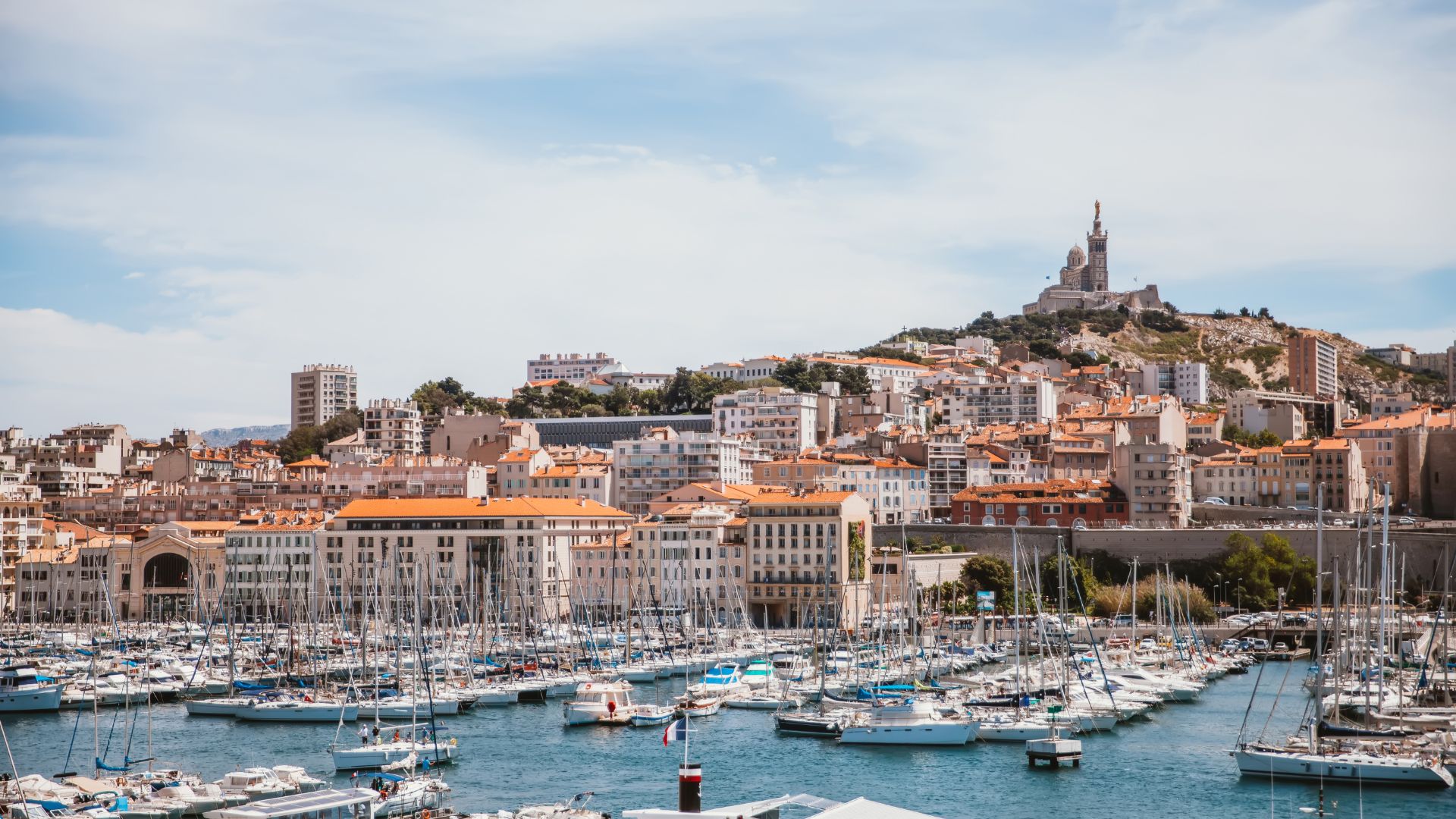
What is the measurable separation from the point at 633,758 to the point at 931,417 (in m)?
74.5

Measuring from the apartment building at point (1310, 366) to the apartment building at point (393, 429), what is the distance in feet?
223

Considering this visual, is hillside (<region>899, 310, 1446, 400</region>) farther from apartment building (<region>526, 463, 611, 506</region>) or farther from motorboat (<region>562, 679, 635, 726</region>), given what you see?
motorboat (<region>562, 679, 635, 726</region>)

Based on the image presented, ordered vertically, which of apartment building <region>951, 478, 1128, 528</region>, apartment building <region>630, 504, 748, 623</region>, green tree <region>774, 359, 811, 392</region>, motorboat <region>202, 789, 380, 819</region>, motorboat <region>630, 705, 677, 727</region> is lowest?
motorboat <region>630, 705, 677, 727</region>

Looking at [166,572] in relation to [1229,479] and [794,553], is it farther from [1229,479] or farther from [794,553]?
[1229,479]

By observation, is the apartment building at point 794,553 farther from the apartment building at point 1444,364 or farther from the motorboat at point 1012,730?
the apartment building at point 1444,364

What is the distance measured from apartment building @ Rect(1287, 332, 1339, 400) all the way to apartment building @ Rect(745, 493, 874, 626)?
7801 centimetres

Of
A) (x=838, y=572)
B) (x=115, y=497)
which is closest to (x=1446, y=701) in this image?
(x=838, y=572)

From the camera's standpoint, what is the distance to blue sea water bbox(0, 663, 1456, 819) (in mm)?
33438

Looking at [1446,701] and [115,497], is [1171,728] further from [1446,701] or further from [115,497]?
[115,497]

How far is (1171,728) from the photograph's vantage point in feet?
142

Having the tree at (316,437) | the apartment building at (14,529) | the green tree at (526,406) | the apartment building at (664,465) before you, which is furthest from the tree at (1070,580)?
the tree at (316,437)

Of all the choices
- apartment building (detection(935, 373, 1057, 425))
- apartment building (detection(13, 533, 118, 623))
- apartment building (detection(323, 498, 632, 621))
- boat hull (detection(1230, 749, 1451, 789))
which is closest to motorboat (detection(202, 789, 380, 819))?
boat hull (detection(1230, 749, 1451, 789))

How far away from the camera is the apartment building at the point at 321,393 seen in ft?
467

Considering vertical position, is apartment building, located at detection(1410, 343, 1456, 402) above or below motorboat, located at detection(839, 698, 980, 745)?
above
